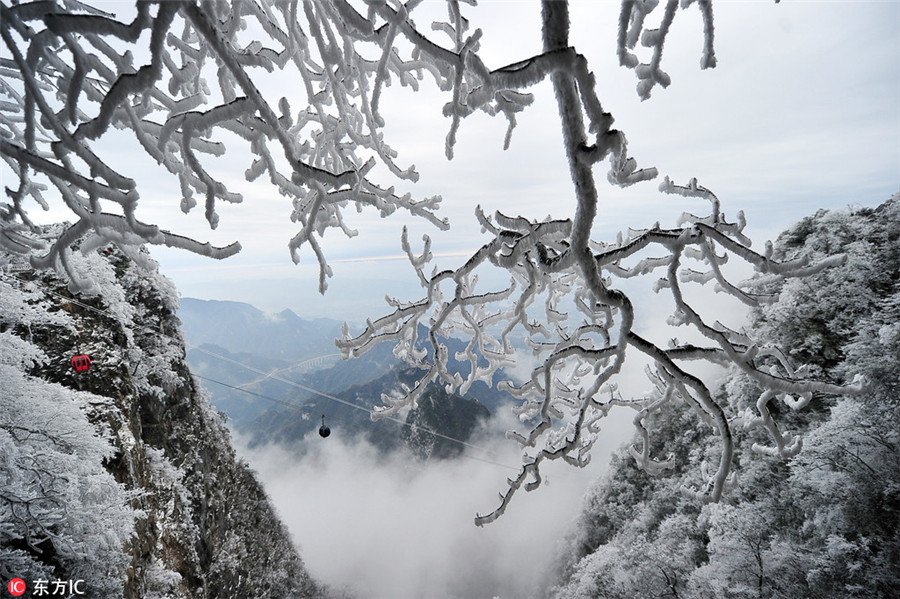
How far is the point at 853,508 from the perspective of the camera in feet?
17.4

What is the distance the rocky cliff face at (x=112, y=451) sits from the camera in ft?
9.79

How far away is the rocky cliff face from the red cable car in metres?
0.07

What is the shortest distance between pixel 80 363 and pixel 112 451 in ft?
4.90

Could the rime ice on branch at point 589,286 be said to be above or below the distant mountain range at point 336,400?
above

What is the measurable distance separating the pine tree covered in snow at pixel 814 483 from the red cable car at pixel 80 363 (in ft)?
28.1

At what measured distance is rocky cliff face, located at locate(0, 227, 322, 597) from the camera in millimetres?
2984

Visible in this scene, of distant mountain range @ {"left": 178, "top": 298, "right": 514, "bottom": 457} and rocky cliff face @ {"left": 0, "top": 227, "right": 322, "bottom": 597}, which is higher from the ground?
rocky cliff face @ {"left": 0, "top": 227, "right": 322, "bottom": 597}

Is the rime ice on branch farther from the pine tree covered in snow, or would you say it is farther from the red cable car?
the red cable car

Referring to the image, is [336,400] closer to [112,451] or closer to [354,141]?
[112,451]

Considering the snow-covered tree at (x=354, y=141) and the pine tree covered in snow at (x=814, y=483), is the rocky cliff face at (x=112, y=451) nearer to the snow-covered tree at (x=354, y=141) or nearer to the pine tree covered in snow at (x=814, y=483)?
the snow-covered tree at (x=354, y=141)

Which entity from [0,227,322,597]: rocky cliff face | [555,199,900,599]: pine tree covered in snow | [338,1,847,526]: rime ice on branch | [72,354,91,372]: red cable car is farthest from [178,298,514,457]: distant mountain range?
[555,199,900,599]: pine tree covered in snow

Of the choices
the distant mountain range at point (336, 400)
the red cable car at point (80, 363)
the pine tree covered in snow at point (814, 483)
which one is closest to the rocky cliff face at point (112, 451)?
the red cable car at point (80, 363)

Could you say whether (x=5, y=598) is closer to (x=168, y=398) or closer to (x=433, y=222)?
(x=433, y=222)

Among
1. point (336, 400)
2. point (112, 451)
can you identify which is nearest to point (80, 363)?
point (112, 451)
